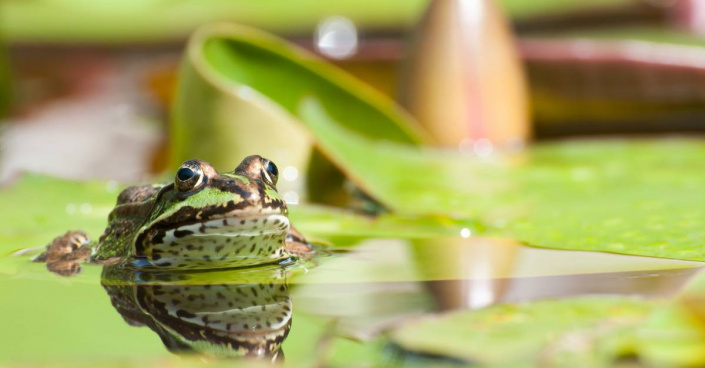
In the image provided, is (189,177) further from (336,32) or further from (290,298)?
(336,32)

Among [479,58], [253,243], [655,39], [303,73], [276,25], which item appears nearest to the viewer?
[253,243]

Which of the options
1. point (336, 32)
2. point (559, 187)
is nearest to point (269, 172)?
point (559, 187)

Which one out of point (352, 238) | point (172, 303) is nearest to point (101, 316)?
point (172, 303)

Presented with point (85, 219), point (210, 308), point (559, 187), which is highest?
point (559, 187)

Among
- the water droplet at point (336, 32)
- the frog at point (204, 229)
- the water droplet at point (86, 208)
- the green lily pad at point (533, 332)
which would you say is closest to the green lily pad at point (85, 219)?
the water droplet at point (86, 208)

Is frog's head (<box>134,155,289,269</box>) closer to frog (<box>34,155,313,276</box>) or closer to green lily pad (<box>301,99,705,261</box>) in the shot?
frog (<box>34,155,313,276</box>)

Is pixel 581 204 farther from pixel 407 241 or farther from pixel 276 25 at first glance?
pixel 276 25
